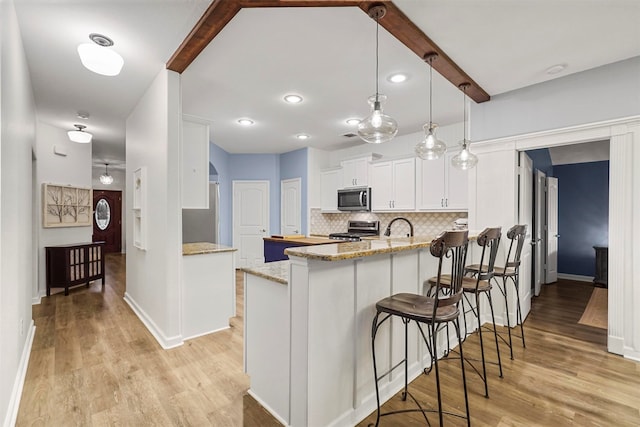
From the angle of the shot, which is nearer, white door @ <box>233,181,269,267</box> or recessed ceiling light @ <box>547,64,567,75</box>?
recessed ceiling light @ <box>547,64,567,75</box>

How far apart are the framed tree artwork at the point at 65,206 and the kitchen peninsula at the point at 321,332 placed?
447cm

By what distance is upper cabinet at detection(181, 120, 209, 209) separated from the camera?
324cm

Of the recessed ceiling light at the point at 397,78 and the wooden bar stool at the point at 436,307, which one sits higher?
the recessed ceiling light at the point at 397,78

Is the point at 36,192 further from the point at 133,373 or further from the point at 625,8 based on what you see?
the point at 625,8

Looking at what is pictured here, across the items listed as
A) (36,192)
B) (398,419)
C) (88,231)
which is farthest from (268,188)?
(398,419)

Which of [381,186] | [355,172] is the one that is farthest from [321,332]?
[355,172]

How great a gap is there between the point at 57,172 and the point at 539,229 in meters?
A: 7.75

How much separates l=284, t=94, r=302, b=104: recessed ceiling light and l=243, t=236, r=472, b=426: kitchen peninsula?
220 centimetres

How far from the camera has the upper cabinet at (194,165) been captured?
127 inches

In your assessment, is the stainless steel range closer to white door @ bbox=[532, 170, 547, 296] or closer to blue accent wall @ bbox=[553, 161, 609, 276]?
white door @ bbox=[532, 170, 547, 296]

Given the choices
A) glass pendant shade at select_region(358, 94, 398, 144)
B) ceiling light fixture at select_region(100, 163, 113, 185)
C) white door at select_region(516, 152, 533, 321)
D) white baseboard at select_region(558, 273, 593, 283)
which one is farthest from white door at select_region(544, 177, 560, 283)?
ceiling light fixture at select_region(100, 163, 113, 185)

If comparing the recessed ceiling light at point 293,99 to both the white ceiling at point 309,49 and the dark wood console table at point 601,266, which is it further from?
the dark wood console table at point 601,266

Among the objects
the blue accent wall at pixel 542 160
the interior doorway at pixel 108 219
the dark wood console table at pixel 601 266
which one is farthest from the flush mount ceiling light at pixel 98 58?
the interior doorway at pixel 108 219

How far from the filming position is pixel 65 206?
4.82 m
